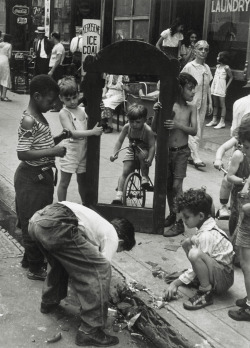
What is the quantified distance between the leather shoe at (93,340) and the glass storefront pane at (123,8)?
39.0 feet

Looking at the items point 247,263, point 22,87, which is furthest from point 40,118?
point 22,87

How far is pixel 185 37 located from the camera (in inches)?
524

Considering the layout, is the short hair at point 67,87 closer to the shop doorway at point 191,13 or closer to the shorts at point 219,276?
the shorts at point 219,276

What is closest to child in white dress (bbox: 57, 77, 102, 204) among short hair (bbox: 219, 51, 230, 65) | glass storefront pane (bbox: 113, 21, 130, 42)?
short hair (bbox: 219, 51, 230, 65)

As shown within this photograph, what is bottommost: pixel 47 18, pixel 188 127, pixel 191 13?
pixel 188 127

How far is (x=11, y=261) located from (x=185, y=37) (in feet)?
29.6

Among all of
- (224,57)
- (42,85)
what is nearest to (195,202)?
(42,85)

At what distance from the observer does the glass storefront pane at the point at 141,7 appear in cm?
1410

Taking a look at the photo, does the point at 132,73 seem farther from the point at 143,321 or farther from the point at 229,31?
the point at 229,31

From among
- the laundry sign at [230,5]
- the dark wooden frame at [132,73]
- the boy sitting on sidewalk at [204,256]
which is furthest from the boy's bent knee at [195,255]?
the laundry sign at [230,5]

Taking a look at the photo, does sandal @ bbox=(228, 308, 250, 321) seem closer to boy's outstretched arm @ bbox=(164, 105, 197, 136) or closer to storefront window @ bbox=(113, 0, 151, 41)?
boy's outstretched arm @ bbox=(164, 105, 197, 136)

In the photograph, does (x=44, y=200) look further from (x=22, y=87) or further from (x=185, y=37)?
(x=22, y=87)

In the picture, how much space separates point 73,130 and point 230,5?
7152mm

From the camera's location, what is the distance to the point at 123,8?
1509cm
